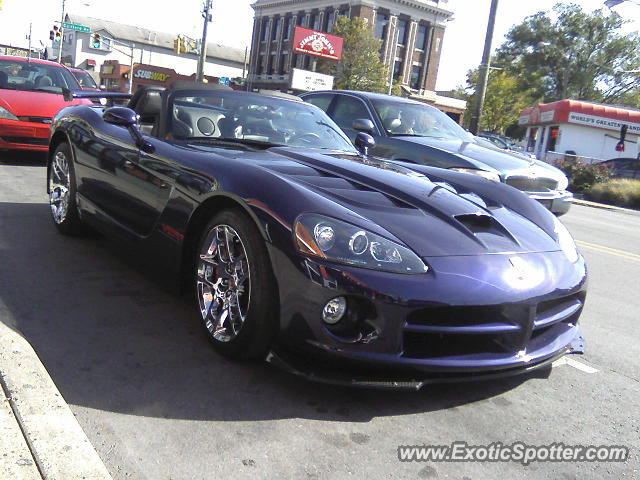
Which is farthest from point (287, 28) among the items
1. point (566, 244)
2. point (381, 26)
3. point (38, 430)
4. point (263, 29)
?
point (38, 430)

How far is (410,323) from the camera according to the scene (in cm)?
255

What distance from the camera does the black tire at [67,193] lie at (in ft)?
16.6

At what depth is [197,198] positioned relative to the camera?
325 centimetres

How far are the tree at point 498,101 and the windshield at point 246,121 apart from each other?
48.8 meters

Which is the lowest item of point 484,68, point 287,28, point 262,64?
point 484,68

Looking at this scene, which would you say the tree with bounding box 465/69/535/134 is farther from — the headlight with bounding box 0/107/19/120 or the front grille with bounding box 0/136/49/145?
the headlight with bounding box 0/107/19/120

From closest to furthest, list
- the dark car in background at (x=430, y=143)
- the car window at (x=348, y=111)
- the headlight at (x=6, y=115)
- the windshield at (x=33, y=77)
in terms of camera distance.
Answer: the dark car in background at (x=430, y=143)
the car window at (x=348, y=111)
the headlight at (x=6, y=115)
the windshield at (x=33, y=77)

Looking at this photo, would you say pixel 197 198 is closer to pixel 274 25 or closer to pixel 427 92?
pixel 427 92

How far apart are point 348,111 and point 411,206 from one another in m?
5.59

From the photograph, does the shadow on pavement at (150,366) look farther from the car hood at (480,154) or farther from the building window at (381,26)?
the building window at (381,26)

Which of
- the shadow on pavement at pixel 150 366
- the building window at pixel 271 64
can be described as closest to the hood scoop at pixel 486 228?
the shadow on pavement at pixel 150 366

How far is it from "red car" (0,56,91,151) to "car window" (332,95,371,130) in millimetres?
3806

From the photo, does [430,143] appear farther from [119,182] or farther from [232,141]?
[119,182]

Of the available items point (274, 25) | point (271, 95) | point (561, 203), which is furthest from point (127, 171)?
point (274, 25)
